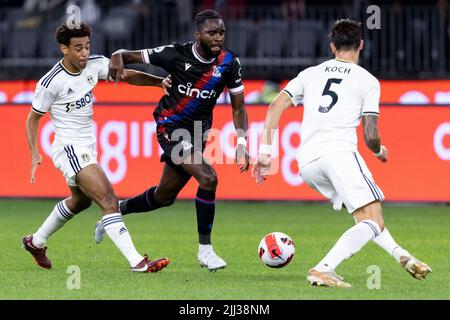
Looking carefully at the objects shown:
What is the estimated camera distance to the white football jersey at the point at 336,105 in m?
8.91

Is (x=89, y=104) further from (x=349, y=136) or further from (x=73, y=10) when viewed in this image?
(x=73, y=10)

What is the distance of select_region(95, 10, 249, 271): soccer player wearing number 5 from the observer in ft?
33.1

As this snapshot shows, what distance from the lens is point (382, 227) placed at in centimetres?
883

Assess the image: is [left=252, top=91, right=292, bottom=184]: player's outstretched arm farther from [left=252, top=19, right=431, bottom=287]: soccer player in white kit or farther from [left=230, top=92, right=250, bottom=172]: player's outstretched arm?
[left=230, top=92, right=250, bottom=172]: player's outstretched arm

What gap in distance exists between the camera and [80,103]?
33.0 feet

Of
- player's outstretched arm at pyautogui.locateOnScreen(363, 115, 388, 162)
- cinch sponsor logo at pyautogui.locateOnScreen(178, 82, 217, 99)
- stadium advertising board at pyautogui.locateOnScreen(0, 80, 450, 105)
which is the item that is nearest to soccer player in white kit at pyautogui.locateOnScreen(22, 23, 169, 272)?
cinch sponsor logo at pyautogui.locateOnScreen(178, 82, 217, 99)

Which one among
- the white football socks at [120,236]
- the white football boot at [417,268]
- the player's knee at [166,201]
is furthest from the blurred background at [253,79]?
the white football boot at [417,268]

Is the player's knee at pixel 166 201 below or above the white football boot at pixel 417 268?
above

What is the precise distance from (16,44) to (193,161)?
1043cm

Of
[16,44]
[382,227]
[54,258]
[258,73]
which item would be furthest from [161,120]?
[16,44]

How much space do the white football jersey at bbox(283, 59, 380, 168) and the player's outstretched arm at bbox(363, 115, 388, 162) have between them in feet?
0.20

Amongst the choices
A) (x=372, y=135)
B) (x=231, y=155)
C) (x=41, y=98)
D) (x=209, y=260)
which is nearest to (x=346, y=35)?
(x=372, y=135)

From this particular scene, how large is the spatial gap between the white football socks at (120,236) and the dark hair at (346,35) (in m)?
2.23

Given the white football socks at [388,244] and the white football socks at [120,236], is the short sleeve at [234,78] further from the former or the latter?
the white football socks at [388,244]
